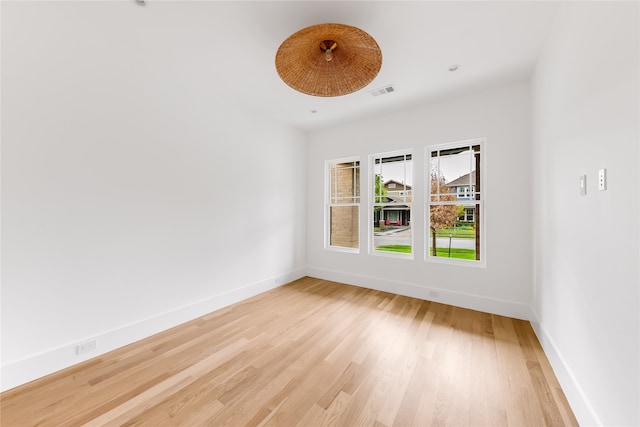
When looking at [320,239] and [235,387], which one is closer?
[235,387]

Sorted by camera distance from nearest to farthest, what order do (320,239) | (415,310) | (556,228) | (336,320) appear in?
(556,228)
(336,320)
(415,310)
(320,239)

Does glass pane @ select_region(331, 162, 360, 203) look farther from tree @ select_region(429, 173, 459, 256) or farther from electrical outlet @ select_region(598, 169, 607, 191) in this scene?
electrical outlet @ select_region(598, 169, 607, 191)

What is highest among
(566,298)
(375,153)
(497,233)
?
(375,153)

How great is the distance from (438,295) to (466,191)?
152 cm

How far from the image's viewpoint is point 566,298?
1.75 m

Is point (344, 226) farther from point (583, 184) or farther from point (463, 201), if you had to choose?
point (583, 184)

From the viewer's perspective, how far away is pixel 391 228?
3979 millimetres

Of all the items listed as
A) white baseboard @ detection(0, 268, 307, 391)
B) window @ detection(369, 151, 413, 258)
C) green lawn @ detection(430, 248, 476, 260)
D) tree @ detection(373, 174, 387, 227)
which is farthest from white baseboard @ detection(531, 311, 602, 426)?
white baseboard @ detection(0, 268, 307, 391)

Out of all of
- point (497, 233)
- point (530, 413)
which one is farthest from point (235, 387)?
point (497, 233)

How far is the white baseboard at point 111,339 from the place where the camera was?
1.78m

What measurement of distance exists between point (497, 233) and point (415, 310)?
144cm

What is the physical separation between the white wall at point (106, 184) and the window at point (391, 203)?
2.27 metres

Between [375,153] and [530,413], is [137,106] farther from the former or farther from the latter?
[530,413]

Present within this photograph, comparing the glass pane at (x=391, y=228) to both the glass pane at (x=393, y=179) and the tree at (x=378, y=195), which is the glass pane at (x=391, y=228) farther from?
the glass pane at (x=393, y=179)
